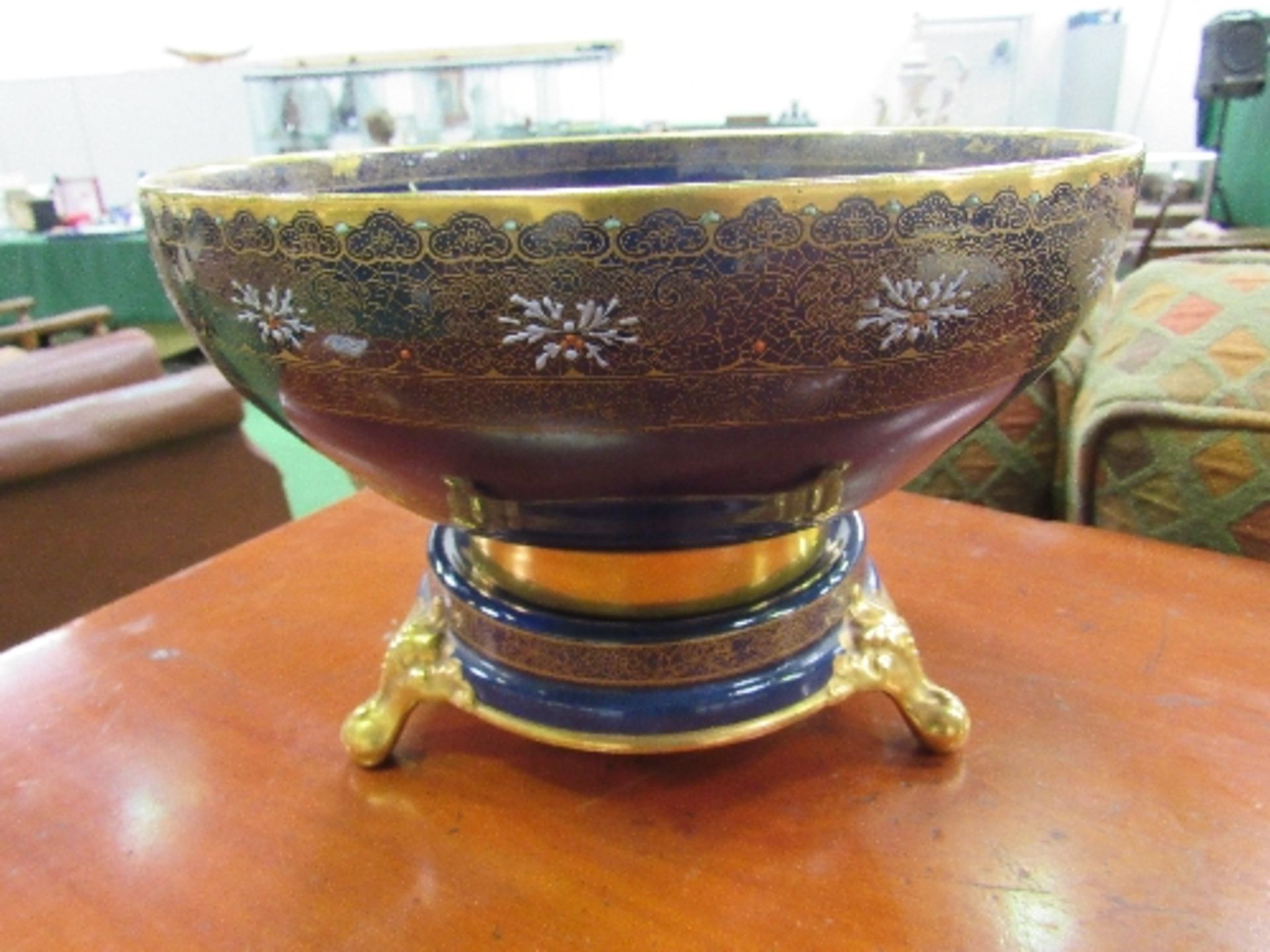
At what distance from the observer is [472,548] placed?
1.46 feet

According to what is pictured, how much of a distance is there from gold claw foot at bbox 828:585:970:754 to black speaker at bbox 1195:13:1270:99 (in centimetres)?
202

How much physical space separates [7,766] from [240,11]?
457 centimetres

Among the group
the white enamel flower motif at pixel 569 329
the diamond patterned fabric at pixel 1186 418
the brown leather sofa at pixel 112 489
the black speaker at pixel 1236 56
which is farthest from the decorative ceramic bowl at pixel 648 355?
the black speaker at pixel 1236 56

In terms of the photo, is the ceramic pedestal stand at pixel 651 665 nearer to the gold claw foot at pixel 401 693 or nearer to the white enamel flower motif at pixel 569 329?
the gold claw foot at pixel 401 693

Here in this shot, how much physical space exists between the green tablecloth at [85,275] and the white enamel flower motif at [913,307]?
10.0ft

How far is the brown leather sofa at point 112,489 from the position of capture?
1086mm

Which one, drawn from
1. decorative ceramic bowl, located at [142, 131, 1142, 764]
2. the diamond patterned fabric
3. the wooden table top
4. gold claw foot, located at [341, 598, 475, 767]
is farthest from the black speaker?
gold claw foot, located at [341, 598, 475, 767]

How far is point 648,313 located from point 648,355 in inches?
0.5

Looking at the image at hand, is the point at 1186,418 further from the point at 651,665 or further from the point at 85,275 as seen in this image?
the point at 85,275

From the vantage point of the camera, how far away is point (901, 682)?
421mm

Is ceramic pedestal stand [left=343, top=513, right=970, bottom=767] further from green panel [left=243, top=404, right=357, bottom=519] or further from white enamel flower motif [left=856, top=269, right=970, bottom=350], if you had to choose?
green panel [left=243, top=404, right=357, bottom=519]

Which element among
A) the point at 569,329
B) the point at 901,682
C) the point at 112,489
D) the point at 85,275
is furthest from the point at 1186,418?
the point at 85,275

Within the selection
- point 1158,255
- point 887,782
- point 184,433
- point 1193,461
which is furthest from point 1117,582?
point 1158,255

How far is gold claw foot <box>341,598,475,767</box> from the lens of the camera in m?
0.42
